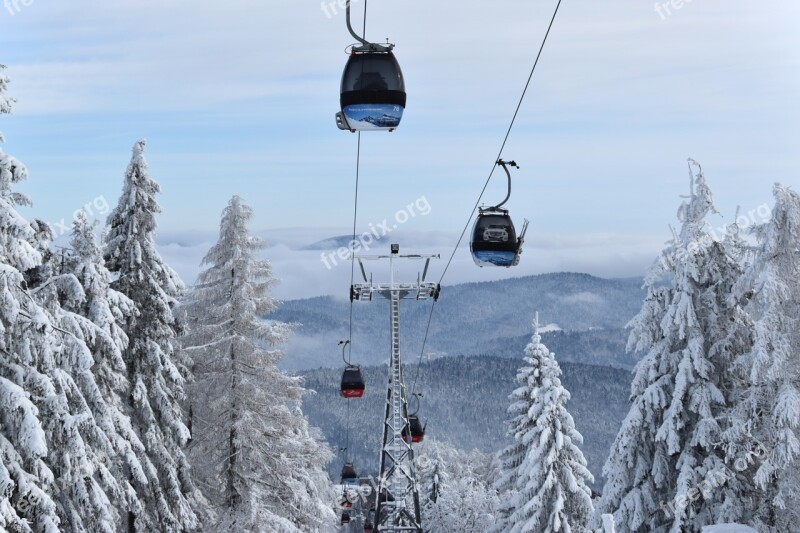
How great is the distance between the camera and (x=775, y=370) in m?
22.0

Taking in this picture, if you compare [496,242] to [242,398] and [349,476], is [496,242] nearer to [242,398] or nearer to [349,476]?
[242,398]

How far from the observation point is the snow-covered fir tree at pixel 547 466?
35344mm

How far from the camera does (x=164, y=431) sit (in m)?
25.8

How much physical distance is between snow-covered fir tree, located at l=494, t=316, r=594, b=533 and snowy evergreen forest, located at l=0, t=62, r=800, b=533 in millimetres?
6401

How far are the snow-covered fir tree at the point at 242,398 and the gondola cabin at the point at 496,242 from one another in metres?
7.80

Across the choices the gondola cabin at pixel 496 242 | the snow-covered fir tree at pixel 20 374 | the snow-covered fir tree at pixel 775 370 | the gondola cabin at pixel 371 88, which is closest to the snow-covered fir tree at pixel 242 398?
the gondola cabin at pixel 496 242

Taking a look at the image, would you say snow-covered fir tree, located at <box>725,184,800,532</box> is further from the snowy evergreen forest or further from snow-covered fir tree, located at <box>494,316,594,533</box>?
snow-covered fir tree, located at <box>494,316,594,533</box>

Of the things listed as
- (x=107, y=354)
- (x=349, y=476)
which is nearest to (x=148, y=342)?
(x=107, y=354)

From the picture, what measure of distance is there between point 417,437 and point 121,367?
1723 centimetres

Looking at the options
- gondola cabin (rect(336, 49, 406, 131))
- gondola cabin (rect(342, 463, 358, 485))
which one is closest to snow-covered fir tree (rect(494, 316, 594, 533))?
gondola cabin (rect(342, 463, 358, 485))

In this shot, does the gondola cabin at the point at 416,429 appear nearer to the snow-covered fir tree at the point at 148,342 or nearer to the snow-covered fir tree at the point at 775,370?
the snow-covered fir tree at the point at 148,342

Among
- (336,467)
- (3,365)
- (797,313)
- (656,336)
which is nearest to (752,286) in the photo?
(797,313)

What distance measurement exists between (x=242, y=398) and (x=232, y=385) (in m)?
0.45

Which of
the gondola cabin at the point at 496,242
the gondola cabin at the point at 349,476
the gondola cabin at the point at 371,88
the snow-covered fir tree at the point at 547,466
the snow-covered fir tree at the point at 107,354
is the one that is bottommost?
the gondola cabin at the point at 349,476
